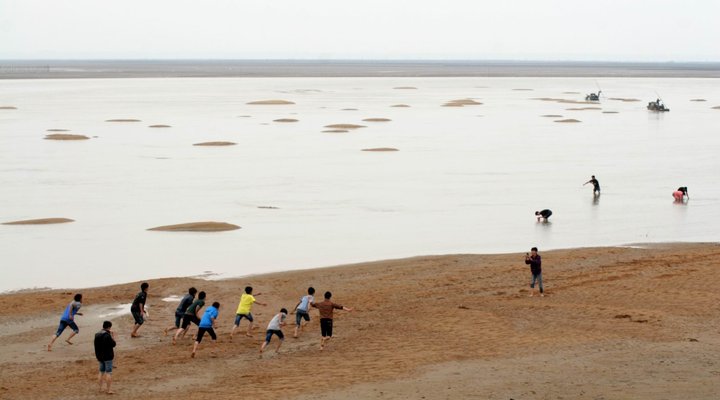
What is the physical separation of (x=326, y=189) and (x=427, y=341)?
88.9 ft

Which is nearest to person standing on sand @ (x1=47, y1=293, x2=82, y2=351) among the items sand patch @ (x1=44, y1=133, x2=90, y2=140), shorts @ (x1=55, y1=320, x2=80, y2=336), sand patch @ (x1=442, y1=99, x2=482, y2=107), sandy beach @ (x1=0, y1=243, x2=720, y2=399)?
shorts @ (x1=55, y1=320, x2=80, y2=336)

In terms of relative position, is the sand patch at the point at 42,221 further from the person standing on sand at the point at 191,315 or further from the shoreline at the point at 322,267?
the person standing on sand at the point at 191,315

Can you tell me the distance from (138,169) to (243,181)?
8.05m

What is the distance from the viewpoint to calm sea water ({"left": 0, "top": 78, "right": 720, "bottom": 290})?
3198 centimetres

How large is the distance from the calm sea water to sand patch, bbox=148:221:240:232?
0.64 metres

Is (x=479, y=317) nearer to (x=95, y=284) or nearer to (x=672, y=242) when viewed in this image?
(x=95, y=284)

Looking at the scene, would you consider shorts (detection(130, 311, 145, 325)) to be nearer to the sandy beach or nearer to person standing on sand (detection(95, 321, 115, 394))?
the sandy beach

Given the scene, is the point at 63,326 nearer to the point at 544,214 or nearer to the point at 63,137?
the point at 544,214

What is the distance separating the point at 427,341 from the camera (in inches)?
772

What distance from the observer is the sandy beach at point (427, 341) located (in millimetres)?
16656

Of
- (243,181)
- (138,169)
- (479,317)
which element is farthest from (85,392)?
(138,169)

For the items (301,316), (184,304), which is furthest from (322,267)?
(184,304)

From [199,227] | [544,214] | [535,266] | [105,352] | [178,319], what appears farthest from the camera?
[544,214]

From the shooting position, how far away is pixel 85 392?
55.1ft
